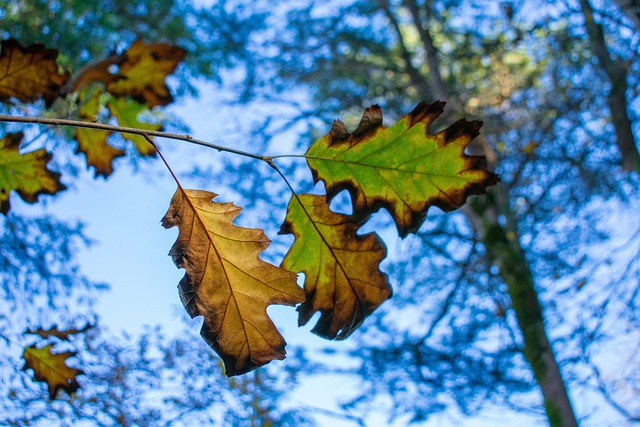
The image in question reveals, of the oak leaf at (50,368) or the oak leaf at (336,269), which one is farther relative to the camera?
the oak leaf at (50,368)

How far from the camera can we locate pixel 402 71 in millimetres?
6359

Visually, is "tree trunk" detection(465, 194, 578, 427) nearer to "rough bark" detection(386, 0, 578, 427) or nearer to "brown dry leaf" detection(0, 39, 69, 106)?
"rough bark" detection(386, 0, 578, 427)

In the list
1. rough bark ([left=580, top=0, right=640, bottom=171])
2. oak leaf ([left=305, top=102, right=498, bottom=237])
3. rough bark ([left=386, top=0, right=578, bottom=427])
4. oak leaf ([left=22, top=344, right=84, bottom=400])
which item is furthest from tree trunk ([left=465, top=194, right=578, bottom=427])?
oak leaf ([left=305, top=102, right=498, bottom=237])

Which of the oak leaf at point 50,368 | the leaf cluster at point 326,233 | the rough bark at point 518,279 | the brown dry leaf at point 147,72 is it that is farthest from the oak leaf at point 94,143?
the rough bark at point 518,279

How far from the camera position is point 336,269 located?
2.74 feet

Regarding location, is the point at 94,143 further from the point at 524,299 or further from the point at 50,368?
the point at 524,299

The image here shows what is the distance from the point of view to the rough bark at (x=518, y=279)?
13.3 feet

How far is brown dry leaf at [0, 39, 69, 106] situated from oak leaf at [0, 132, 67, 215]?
0.09 m

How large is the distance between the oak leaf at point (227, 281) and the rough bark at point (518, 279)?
153 inches

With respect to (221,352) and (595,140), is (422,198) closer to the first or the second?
(221,352)

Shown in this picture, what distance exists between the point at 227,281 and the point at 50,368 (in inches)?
29.0


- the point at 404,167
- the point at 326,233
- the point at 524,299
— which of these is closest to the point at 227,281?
the point at 326,233

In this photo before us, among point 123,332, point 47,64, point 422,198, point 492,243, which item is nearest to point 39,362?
point 47,64

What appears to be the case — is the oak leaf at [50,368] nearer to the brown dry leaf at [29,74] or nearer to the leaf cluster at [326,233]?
the brown dry leaf at [29,74]
